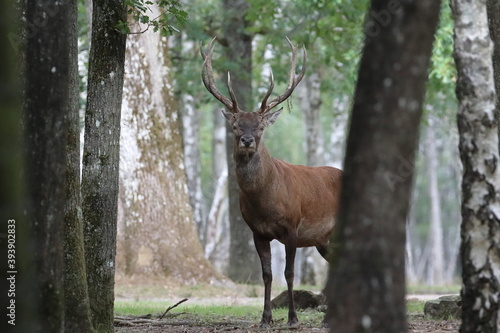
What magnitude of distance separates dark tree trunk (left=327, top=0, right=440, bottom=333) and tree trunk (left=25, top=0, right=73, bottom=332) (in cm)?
202

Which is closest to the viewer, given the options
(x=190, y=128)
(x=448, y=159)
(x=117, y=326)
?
(x=117, y=326)

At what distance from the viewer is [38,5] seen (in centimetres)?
581

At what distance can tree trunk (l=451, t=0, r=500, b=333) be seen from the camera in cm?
582

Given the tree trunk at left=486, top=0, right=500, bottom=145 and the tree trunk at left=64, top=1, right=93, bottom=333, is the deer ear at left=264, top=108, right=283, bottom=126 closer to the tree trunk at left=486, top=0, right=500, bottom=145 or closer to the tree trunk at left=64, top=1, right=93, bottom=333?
the tree trunk at left=486, top=0, right=500, bottom=145

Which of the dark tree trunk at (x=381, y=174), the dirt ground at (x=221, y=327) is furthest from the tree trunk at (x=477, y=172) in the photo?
the dirt ground at (x=221, y=327)

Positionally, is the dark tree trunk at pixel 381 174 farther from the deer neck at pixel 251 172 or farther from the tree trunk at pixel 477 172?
the deer neck at pixel 251 172

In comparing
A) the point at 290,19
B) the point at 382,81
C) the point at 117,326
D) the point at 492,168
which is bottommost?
the point at 117,326

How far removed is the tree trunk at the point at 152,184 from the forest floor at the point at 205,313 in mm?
514

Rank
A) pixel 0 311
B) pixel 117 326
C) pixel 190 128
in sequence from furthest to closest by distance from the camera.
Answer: pixel 190 128 < pixel 117 326 < pixel 0 311

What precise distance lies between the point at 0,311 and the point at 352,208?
92.7 inches

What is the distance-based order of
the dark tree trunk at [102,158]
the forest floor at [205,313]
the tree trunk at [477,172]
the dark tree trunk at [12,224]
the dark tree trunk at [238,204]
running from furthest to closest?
the dark tree trunk at [238,204] < the forest floor at [205,313] < the dark tree trunk at [102,158] < the tree trunk at [477,172] < the dark tree trunk at [12,224]

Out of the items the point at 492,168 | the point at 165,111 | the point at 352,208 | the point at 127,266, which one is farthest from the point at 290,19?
the point at 352,208

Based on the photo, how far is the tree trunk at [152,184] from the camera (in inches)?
601

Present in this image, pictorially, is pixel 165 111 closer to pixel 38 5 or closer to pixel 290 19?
pixel 290 19
